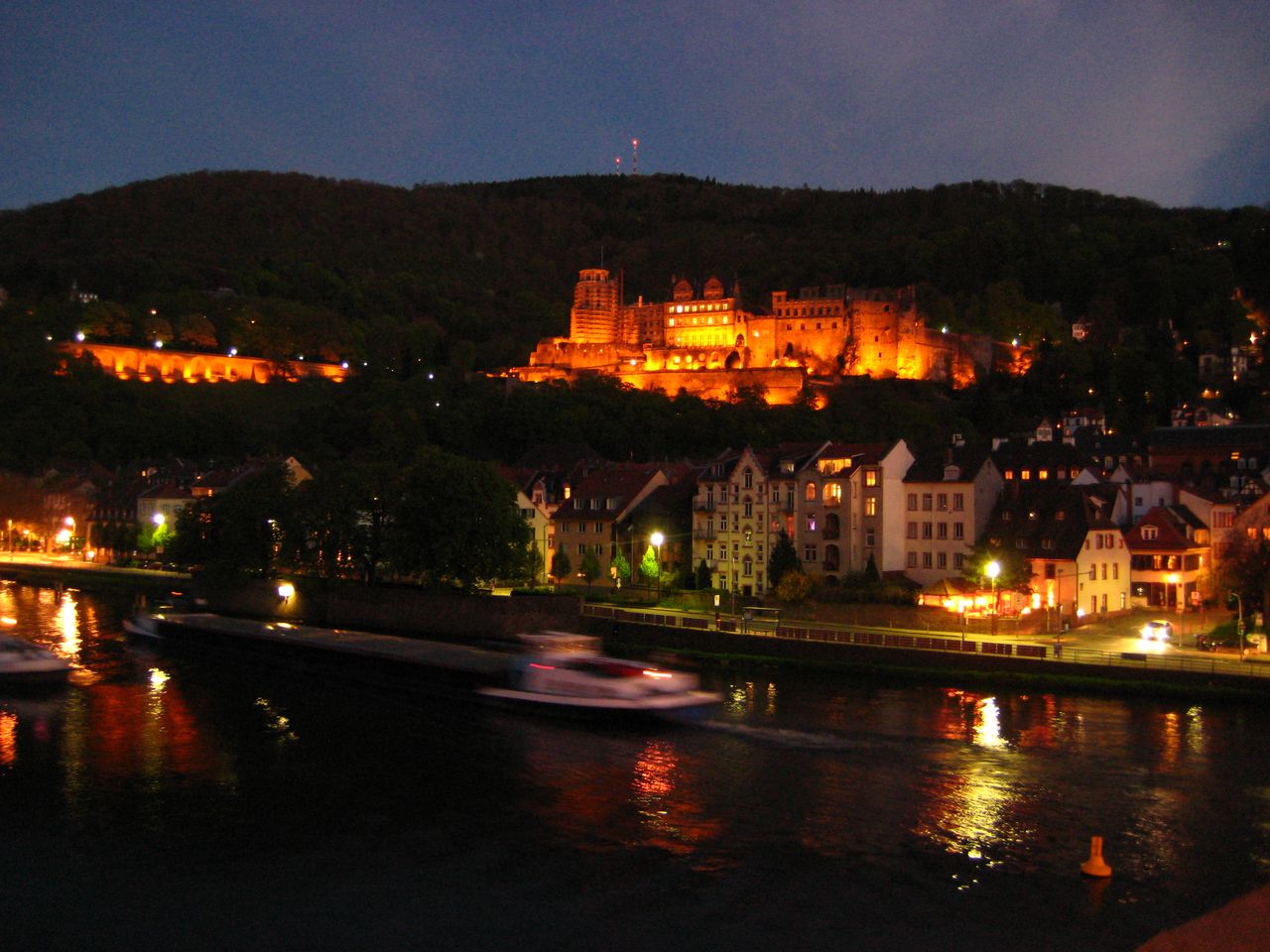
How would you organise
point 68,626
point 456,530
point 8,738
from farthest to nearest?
point 68,626 < point 456,530 < point 8,738

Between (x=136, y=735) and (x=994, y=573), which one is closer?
(x=136, y=735)

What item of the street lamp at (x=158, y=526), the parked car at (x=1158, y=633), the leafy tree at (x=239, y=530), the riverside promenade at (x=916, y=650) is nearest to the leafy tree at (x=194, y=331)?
the street lamp at (x=158, y=526)

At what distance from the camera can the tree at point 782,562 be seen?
44.4 metres

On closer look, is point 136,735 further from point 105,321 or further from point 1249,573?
point 105,321

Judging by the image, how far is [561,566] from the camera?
171ft

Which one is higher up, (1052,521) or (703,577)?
(1052,521)

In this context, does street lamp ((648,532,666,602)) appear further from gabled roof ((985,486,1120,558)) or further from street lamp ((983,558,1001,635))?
street lamp ((983,558,1001,635))

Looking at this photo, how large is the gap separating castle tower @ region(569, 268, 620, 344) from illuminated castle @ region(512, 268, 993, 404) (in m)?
0.12

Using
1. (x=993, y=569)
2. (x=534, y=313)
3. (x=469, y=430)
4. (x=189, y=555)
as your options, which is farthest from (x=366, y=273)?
(x=993, y=569)

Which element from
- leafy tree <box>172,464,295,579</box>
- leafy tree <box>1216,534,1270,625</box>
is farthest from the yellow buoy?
leafy tree <box>172,464,295,579</box>

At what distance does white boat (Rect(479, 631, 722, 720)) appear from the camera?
28500 millimetres

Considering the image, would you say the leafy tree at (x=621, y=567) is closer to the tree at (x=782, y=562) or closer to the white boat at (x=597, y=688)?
the tree at (x=782, y=562)

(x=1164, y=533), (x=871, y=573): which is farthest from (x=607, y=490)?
(x=1164, y=533)

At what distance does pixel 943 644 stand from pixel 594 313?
111541mm
